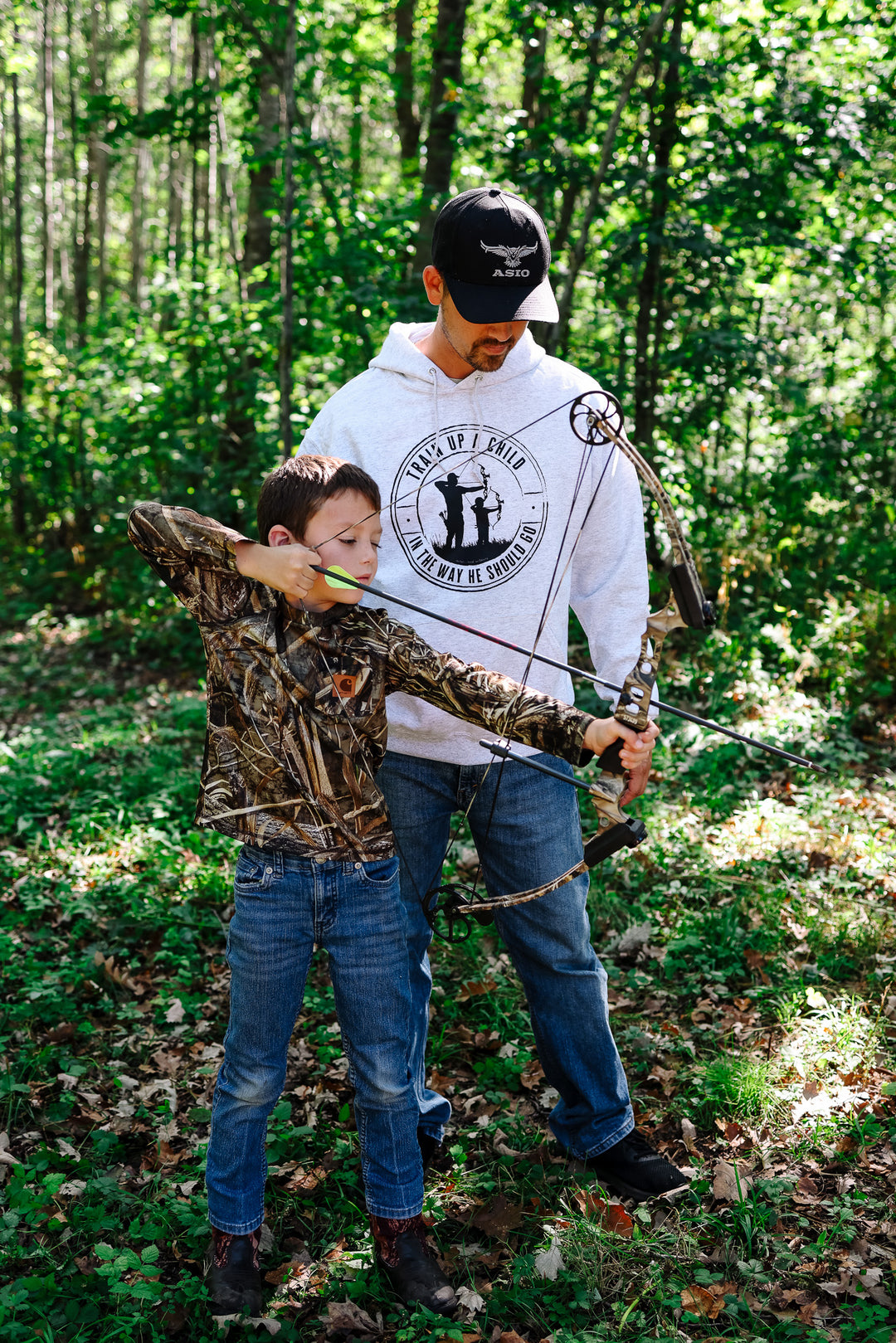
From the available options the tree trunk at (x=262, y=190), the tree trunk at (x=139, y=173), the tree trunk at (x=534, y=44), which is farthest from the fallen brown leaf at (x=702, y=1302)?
the tree trunk at (x=139, y=173)

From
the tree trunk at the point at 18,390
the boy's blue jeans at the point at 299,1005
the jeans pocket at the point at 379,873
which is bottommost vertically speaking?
the tree trunk at the point at 18,390

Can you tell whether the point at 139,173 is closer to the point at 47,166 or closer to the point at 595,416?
the point at 47,166

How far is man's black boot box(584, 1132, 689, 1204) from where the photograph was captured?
2604 millimetres

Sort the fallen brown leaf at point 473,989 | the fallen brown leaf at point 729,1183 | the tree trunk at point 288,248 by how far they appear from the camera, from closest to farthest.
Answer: the fallen brown leaf at point 729,1183 < the fallen brown leaf at point 473,989 < the tree trunk at point 288,248

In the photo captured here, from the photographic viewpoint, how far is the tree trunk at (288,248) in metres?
6.30

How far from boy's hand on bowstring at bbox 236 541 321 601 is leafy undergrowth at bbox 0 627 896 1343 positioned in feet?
5.18

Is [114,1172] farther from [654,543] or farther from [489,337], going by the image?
[654,543]

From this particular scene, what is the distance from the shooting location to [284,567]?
6.75 feet

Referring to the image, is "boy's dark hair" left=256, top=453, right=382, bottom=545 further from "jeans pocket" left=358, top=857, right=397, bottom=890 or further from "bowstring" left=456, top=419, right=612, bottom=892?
"jeans pocket" left=358, top=857, right=397, bottom=890

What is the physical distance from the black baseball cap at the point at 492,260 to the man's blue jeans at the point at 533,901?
1.02 meters

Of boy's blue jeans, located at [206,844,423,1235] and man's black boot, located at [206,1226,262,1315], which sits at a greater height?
boy's blue jeans, located at [206,844,423,1235]

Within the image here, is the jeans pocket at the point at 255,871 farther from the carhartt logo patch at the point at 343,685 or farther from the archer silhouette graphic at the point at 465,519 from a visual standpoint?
the archer silhouette graphic at the point at 465,519

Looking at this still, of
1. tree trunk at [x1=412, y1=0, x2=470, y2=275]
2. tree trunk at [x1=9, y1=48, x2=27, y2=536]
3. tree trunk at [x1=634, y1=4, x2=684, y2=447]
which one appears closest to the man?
tree trunk at [x1=634, y1=4, x2=684, y2=447]

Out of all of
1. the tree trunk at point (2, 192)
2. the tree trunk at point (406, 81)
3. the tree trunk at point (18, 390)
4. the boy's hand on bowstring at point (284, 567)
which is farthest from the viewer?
the tree trunk at point (2, 192)
